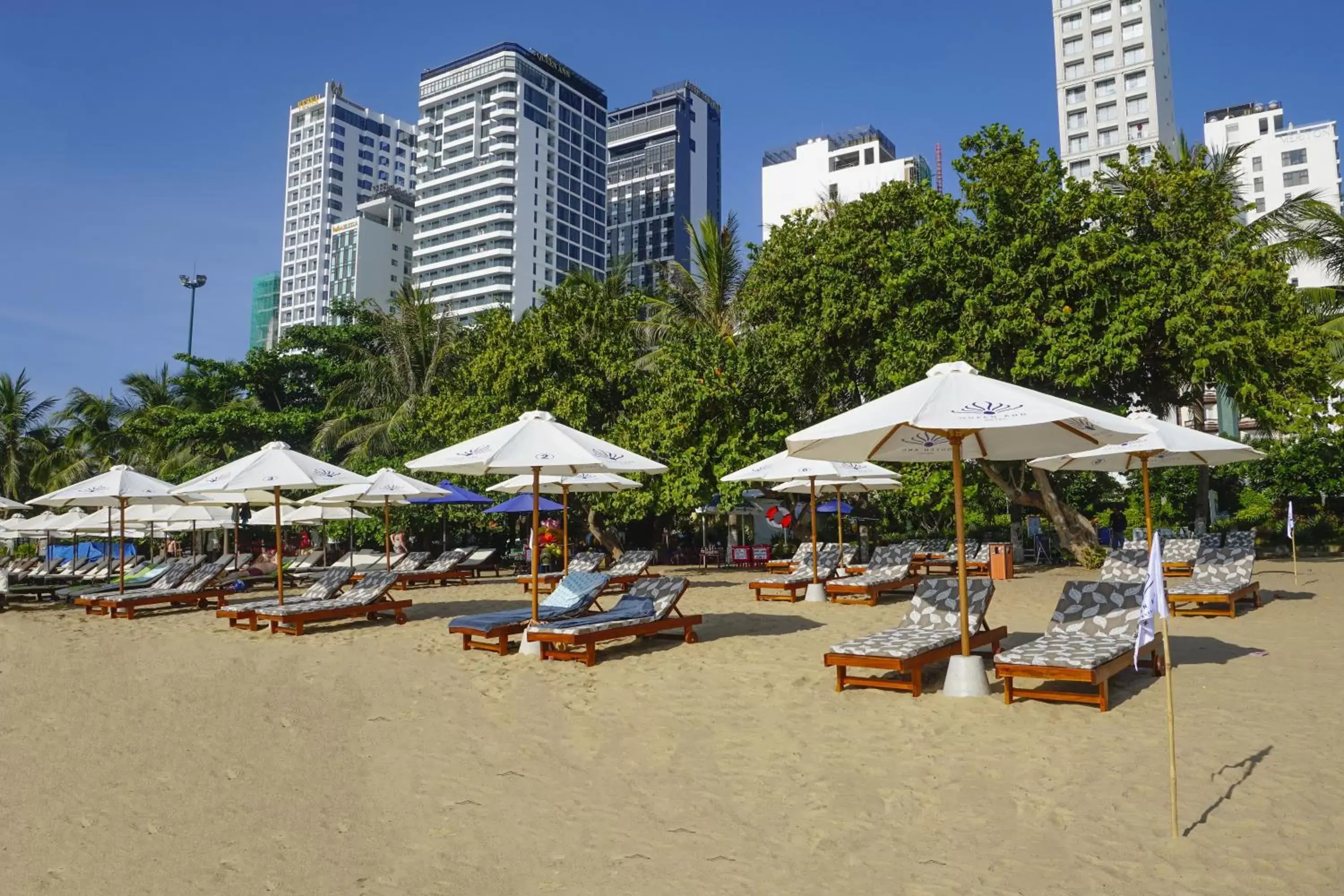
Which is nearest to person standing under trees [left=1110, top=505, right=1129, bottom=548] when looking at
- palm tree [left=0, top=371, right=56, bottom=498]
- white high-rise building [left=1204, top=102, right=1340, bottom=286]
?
palm tree [left=0, top=371, right=56, bottom=498]

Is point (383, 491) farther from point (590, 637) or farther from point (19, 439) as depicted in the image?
point (19, 439)

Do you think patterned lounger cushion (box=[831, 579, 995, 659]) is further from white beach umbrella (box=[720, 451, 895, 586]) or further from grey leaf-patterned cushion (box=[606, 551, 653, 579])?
grey leaf-patterned cushion (box=[606, 551, 653, 579])

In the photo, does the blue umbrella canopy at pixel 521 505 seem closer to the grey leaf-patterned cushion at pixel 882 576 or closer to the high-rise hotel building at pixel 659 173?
the grey leaf-patterned cushion at pixel 882 576

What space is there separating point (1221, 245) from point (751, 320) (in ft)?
34.3

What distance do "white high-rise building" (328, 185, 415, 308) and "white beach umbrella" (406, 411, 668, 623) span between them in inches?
4294

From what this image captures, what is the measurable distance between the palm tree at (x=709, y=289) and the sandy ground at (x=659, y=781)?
18.2 m

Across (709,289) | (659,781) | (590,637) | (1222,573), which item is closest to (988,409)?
(659,781)

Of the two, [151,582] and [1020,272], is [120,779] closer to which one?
[151,582]

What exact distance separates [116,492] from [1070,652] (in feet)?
49.5

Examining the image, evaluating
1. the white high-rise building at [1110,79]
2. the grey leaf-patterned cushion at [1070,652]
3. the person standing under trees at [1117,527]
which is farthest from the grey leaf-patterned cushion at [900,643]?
the white high-rise building at [1110,79]

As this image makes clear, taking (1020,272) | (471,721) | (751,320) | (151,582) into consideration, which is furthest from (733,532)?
(471,721)

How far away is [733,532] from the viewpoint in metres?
28.9

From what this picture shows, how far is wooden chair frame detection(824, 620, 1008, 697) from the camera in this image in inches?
279

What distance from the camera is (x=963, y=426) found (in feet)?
21.5
